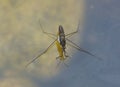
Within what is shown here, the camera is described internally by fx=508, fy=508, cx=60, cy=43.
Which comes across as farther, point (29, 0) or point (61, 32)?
point (29, 0)

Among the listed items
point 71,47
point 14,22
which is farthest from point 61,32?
point 14,22

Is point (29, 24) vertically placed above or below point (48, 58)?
above

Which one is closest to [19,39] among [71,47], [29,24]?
[29,24]

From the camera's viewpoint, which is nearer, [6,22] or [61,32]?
[61,32]

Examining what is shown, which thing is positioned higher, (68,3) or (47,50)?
(68,3)

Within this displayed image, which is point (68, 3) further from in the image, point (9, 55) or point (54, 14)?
point (9, 55)

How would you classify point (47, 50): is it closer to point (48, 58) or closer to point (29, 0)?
point (48, 58)

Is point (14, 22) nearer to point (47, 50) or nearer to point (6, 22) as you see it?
point (6, 22)

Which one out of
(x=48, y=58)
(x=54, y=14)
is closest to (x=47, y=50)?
(x=48, y=58)
